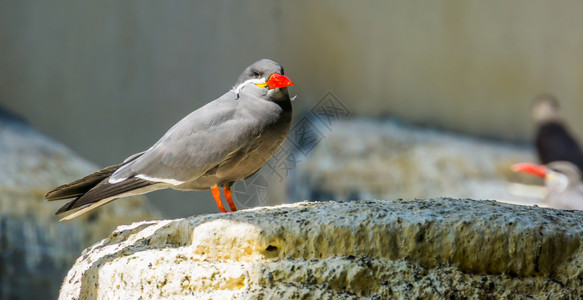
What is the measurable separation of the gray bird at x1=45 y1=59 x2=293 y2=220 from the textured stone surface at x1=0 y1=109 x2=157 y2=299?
2.86 metres

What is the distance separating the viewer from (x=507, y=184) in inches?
318

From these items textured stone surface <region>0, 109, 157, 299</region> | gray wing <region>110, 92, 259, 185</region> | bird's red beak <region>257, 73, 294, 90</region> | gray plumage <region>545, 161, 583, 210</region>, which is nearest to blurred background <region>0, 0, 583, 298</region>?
textured stone surface <region>0, 109, 157, 299</region>

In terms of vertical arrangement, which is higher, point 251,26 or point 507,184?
point 251,26

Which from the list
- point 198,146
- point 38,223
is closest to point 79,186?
point 198,146

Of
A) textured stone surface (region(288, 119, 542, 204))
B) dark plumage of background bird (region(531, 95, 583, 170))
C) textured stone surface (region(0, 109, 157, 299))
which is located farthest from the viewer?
dark plumage of background bird (region(531, 95, 583, 170))

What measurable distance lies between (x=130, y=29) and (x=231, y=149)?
460 cm

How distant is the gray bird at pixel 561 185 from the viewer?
641 centimetres

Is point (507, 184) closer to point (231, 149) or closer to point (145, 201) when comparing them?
point (145, 201)

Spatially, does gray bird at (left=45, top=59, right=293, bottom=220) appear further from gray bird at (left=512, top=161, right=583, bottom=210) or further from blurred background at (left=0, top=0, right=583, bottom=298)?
gray bird at (left=512, top=161, right=583, bottom=210)

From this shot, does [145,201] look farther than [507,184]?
No

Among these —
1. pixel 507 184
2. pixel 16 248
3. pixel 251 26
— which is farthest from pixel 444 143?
pixel 16 248

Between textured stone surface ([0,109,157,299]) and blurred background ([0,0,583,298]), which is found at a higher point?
blurred background ([0,0,583,298])

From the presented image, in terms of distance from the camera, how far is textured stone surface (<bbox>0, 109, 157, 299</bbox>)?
20.4ft

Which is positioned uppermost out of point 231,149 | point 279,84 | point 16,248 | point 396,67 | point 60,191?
point 396,67
